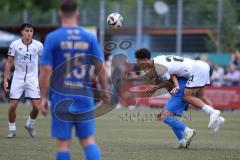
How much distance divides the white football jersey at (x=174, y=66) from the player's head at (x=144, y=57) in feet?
0.46

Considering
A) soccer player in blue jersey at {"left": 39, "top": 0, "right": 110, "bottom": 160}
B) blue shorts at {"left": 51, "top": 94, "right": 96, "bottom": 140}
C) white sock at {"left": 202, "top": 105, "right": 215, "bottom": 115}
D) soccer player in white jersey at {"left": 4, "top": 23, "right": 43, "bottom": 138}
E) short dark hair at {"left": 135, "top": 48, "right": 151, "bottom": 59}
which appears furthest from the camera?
soccer player in white jersey at {"left": 4, "top": 23, "right": 43, "bottom": 138}

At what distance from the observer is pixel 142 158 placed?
12.6 meters

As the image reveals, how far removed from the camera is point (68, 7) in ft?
29.7

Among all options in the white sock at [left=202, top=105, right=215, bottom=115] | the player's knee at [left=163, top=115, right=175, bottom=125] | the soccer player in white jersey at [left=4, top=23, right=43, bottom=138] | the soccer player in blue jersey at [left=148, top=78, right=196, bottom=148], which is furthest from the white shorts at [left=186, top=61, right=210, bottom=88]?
the soccer player in white jersey at [left=4, top=23, right=43, bottom=138]

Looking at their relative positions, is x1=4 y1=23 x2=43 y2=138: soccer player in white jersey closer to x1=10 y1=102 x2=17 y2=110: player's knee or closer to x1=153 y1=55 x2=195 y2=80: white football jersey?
x1=10 y1=102 x2=17 y2=110: player's knee

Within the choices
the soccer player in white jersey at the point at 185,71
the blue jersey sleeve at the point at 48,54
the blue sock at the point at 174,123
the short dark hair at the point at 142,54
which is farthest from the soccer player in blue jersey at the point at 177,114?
the blue jersey sleeve at the point at 48,54

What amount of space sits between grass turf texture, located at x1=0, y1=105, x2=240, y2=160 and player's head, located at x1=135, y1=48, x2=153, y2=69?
1631 mm

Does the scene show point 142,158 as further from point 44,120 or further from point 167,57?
point 44,120

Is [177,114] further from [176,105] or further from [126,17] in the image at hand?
[126,17]

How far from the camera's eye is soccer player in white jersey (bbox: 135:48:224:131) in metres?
14.6

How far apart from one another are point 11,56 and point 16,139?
1.85m

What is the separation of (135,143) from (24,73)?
9.76ft

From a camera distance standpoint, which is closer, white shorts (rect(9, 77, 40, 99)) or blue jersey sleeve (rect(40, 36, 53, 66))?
blue jersey sleeve (rect(40, 36, 53, 66))

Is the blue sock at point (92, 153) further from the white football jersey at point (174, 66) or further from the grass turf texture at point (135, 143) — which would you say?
the white football jersey at point (174, 66)
